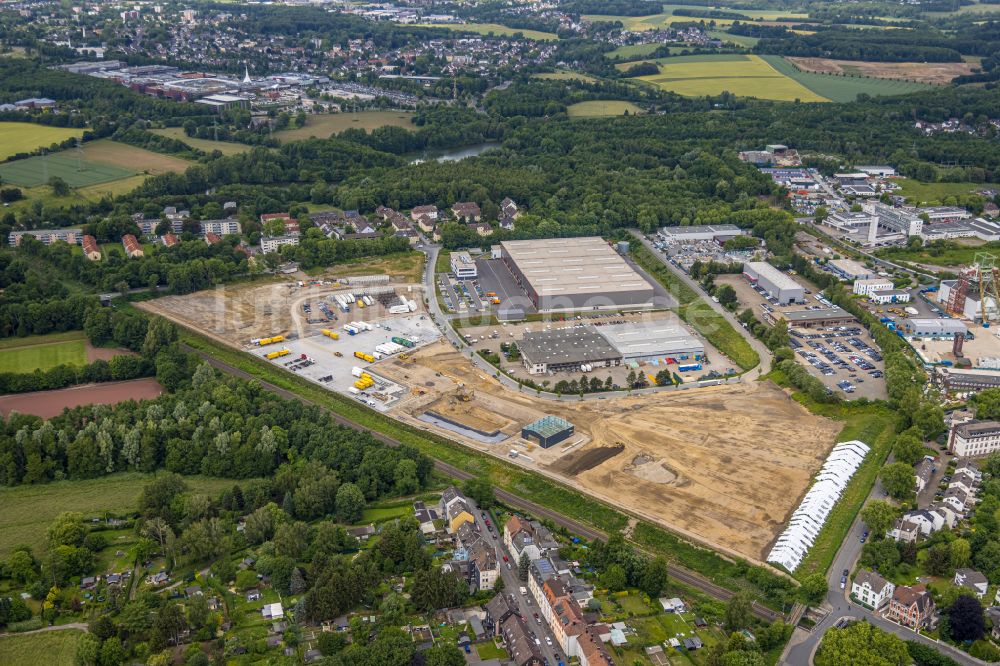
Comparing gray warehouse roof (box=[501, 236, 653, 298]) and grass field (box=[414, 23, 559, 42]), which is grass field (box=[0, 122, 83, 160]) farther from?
grass field (box=[414, 23, 559, 42])

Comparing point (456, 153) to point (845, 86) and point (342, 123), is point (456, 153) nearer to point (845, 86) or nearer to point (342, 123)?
point (342, 123)

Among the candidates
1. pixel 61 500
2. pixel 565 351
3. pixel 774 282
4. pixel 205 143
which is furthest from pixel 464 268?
pixel 205 143

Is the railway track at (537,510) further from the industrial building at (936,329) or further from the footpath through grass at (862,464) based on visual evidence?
the industrial building at (936,329)

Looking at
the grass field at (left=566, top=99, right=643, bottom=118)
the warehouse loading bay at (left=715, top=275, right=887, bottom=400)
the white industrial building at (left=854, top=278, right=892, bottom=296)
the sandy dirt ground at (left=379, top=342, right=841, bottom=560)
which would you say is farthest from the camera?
the grass field at (left=566, top=99, right=643, bottom=118)

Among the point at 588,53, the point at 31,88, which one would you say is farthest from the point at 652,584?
the point at 588,53

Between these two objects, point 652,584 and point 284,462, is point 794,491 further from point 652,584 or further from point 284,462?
point 284,462

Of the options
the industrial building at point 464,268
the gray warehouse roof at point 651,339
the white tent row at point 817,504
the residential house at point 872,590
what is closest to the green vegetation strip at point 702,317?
the gray warehouse roof at point 651,339

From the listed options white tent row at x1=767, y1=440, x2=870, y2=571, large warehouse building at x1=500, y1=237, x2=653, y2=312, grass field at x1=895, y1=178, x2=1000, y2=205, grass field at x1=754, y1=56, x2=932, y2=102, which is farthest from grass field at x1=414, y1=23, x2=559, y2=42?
white tent row at x1=767, y1=440, x2=870, y2=571
